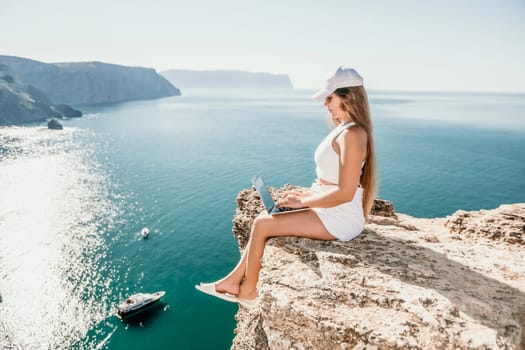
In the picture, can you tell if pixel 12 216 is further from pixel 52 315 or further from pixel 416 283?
pixel 416 283

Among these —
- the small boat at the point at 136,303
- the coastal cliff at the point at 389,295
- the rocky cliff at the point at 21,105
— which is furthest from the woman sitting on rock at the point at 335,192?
the rocky cliff at the point at 21,105

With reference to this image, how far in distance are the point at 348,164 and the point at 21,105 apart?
164 m

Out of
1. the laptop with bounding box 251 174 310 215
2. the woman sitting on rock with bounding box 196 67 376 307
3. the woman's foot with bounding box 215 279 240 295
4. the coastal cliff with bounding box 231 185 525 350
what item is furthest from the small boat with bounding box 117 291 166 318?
the laptop with bounding box 251 174 310 215

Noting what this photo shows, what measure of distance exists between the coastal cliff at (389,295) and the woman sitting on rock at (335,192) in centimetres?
40

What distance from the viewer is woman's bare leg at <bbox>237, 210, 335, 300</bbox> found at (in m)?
5.30

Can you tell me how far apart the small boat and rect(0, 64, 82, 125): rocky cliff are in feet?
419

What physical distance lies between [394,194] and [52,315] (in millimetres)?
47177

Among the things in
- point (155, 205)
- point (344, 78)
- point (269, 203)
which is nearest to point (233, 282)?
point (269, 203)

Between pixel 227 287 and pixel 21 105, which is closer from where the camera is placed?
pixel 227 287

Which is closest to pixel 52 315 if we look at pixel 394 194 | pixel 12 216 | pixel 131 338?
pixel 131 338

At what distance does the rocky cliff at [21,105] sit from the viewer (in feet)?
401

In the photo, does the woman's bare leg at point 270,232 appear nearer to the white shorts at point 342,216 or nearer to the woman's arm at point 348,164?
the white shorts at point 342,216

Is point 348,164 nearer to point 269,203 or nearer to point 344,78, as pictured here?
point 344,78

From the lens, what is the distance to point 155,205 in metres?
49.2
